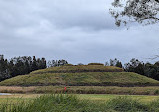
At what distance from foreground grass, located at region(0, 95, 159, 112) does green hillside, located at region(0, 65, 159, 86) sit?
2637 cm

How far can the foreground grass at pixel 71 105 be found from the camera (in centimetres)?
624

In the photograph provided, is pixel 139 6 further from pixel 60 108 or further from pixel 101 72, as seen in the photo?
pixel 101 72

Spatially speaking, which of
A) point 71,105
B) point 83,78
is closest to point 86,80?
point 83,78

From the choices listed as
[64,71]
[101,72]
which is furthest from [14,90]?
[101,72]

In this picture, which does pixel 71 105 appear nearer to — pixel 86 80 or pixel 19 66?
pixel 86 80

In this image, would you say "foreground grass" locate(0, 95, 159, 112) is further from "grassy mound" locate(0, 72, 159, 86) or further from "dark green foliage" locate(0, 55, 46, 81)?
"dark green foliage" locate(0, 55, 46, 81)

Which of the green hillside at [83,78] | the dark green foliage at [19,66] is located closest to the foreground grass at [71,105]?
the green hillside at [83,78]

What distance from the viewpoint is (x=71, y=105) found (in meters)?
7.76

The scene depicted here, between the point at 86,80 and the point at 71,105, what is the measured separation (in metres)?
29.0

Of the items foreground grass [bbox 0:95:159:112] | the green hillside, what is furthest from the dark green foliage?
foreground grass [bbox 0:95:159:112]

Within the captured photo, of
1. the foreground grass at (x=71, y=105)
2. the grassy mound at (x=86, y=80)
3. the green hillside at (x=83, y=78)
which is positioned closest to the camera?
the foreground grass at (x=71, y=105)

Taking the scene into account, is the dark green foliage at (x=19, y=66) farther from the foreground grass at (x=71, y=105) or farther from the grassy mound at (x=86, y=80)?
the foreground grass at (x=71, y=105)

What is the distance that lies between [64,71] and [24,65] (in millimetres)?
28037

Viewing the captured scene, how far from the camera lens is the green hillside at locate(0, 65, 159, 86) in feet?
118
